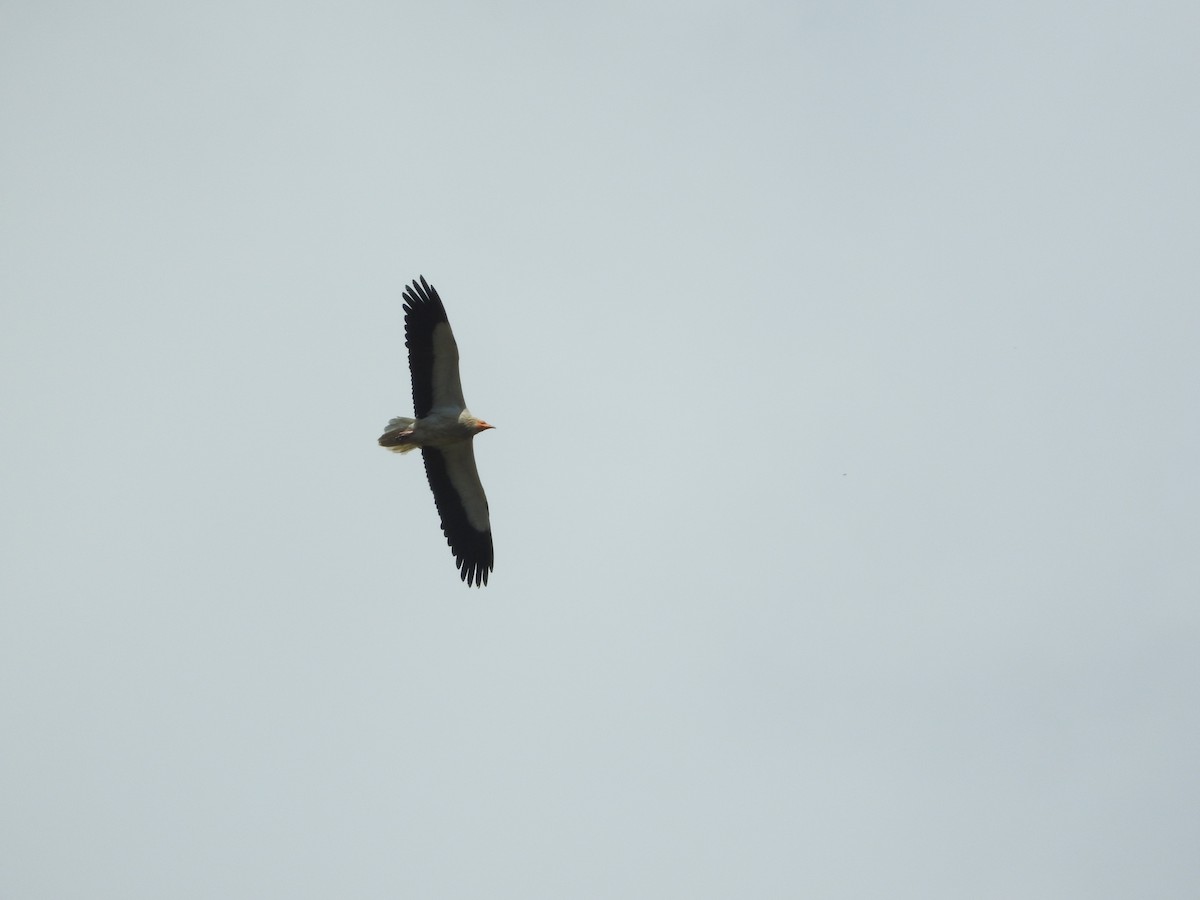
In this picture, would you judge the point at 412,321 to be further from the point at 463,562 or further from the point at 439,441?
the point at 463,562

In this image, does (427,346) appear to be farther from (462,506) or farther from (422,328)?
(462,506)

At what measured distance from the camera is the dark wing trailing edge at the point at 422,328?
28.5 metres

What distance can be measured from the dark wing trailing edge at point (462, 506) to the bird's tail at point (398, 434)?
64cm

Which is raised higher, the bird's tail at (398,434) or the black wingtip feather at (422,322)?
the black wingtip feather at (422,322)

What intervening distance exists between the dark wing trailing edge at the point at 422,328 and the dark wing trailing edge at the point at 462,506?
1559mm

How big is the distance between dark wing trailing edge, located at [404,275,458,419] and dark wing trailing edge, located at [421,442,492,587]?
156cm

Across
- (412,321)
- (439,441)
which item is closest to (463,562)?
(439,441)

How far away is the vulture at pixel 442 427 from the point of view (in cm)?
2859

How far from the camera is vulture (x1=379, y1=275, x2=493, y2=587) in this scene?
28594 millimetres

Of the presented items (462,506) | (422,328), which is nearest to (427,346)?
(422,328)

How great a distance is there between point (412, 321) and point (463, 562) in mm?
5011

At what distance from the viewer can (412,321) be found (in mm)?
28594

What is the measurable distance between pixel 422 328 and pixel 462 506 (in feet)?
12.5

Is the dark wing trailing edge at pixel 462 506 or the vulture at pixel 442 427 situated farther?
the dark wing trailing edge at pixel 462 506
